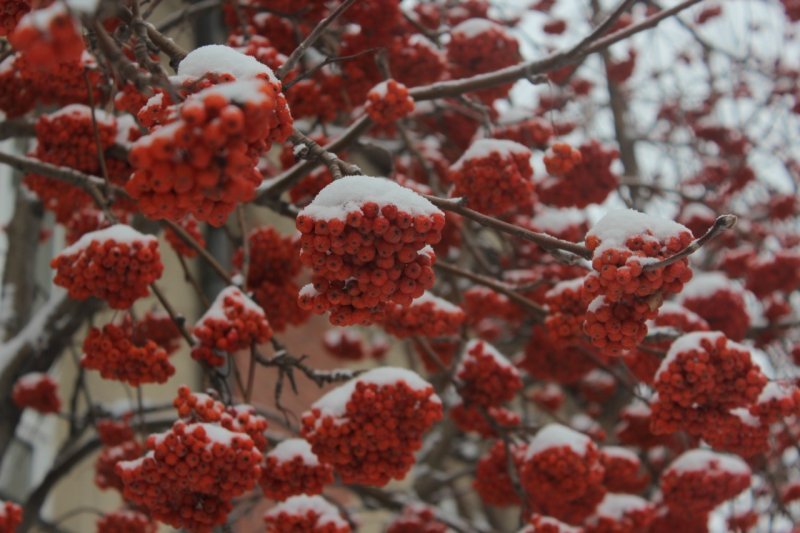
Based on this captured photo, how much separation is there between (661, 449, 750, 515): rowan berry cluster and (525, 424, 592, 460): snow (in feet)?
1.45

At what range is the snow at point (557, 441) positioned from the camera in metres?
2.85

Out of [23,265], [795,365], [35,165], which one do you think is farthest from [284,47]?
[795,365]

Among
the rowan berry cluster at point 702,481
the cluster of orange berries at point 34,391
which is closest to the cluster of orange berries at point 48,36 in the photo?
the rowan berry cluster at point 702,481

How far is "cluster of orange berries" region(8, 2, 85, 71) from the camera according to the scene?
117 centimetres

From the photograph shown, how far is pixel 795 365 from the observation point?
5.07 metres

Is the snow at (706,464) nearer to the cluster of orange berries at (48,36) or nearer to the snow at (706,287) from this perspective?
the snow at (706,287)

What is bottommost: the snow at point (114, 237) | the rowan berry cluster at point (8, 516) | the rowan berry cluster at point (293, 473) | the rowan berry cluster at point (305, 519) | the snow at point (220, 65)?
the rowan berry cluster at point (305, 519)

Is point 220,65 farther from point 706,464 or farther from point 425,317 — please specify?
point 706,464

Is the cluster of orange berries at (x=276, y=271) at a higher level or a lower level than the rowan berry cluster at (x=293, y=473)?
higher

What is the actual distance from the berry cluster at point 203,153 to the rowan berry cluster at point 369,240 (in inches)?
10.2

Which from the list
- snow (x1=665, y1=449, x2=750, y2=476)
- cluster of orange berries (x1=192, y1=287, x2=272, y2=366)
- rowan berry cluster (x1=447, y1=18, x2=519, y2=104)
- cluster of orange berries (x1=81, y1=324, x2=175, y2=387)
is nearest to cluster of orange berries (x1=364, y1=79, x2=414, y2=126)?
cluster of orange berries (x1=192, y1=287, x2=272, y2=366)

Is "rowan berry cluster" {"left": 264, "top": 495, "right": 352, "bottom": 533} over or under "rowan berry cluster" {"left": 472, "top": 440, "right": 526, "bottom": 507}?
over

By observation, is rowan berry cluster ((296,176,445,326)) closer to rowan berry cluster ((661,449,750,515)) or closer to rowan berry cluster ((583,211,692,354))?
rowan berry cluster ((583,211,692,354))

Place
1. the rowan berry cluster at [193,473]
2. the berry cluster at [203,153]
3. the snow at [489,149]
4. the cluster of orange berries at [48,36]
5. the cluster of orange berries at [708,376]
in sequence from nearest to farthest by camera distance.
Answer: the cluster of orange berries at [48,36]
the berry cluster at [203,153]
the rowan berry cluster at [193,473]
the cluster of orange berries at [708,376]
the snow at [489,149]
